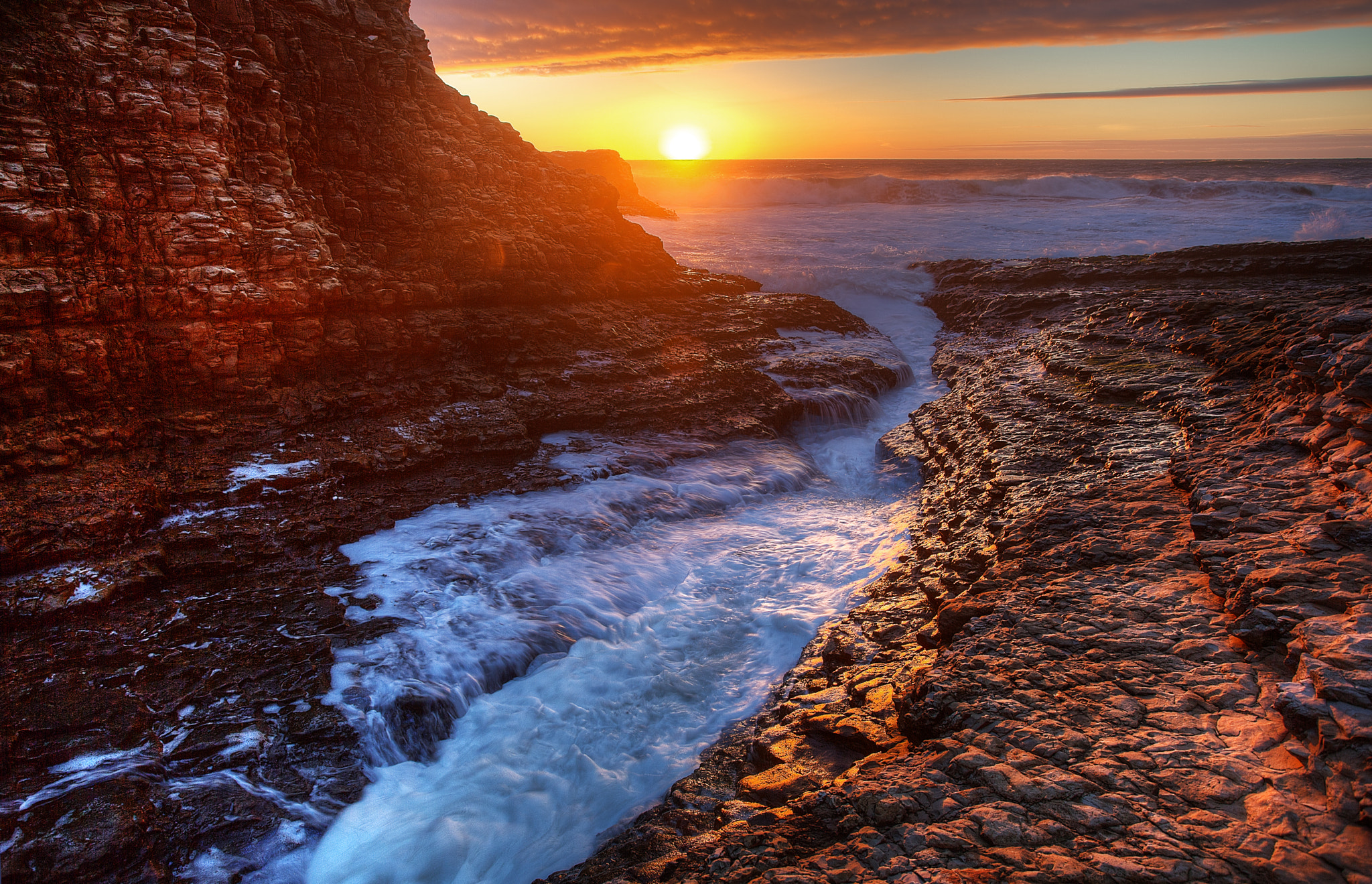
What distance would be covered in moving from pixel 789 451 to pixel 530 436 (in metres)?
3.91

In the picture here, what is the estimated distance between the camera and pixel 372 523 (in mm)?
7633

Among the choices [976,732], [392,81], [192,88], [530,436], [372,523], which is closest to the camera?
[976,732]

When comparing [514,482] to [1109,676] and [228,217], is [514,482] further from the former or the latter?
[1109,676]

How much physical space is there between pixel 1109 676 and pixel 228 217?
9.86 meters

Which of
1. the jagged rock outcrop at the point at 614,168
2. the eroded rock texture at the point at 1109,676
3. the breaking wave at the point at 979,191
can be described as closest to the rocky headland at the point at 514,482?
the eroded rock texture at the point at 1109,676

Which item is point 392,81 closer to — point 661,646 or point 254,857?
point 661,646

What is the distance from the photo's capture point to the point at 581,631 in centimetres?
674

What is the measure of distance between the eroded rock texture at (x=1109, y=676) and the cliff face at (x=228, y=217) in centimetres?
693

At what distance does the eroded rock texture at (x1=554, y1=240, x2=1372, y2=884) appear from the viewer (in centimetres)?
290

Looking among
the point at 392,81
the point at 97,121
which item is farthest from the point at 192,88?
the point at 392,81

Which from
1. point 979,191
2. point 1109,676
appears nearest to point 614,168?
point 979,191

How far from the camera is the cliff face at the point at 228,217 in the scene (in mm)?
7008

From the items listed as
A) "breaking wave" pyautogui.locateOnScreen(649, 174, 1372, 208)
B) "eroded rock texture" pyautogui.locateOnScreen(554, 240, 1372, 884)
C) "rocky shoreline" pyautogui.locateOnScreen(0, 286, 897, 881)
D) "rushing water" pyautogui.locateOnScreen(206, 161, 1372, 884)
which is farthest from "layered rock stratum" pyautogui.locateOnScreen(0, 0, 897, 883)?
"breaking wave" pyautogui.locateOnScreen(649, 174, 1372, 208)

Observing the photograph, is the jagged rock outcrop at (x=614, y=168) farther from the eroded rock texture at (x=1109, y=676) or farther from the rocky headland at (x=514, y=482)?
the eroded rock texture at (x=1109, y=676)
